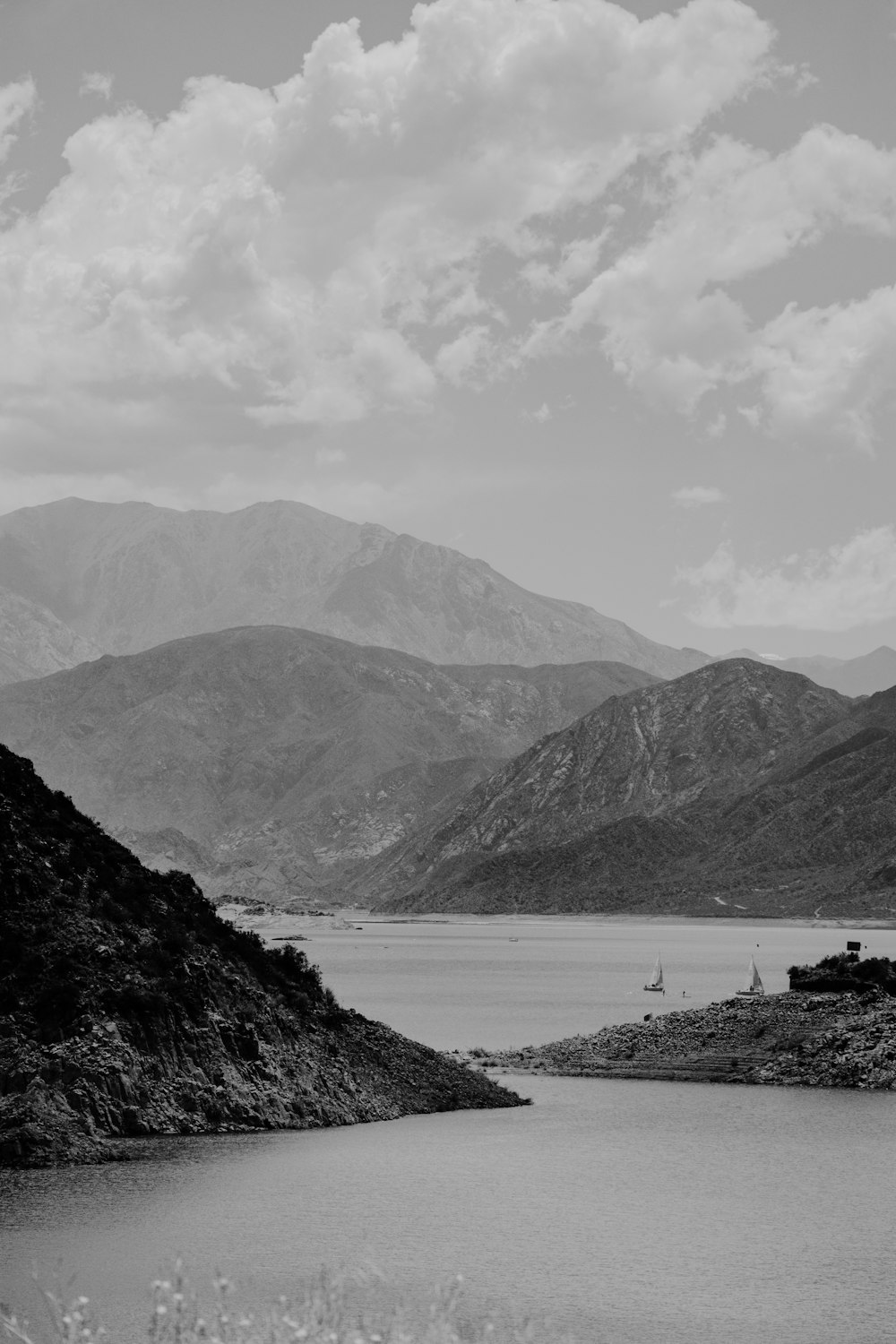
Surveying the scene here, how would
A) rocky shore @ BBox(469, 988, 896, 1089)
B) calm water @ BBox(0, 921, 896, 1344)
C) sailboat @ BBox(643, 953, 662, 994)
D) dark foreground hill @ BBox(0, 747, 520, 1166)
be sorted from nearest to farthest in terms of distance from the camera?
calm water @ BBox(0, 921, 896, 1344) < dark foreground hill @ BBox(0, 747, 520, 1166) < rocky shore @ BBox(469, 988, 896, 1089) < sailboat @ BBox(643, 953, 662, 994)

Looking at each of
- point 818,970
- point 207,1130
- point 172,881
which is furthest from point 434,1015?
point 207,1130

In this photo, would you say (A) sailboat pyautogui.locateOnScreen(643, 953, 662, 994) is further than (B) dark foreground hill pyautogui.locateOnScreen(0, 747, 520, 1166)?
Yes

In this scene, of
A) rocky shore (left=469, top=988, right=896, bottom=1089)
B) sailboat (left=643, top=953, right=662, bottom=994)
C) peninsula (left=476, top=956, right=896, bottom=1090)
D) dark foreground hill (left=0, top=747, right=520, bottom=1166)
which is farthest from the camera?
sailboat (left=643, top=953, right=662, bottom=994)

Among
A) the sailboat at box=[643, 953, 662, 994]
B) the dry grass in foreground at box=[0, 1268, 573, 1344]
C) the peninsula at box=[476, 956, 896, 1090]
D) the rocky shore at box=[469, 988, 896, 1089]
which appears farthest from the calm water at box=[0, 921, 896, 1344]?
the sailboat at box=[643, 953, 662, 994]

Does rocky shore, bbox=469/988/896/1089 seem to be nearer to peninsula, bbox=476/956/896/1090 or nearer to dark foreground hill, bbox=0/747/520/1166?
peninsula, bbox=476/956/896/1090

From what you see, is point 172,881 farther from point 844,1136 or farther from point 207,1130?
point 844,1136

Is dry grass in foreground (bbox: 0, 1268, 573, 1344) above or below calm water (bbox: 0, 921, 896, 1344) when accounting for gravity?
above

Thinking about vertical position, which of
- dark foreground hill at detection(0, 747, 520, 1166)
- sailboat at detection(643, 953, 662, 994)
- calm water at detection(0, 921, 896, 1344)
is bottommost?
calm water at detection(0, 921, 896, 1344)
